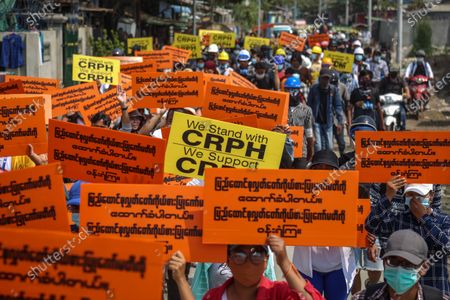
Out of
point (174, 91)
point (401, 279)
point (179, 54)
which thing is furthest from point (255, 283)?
point (179, 54)

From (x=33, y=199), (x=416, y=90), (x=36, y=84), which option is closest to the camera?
(x=33, y=199)

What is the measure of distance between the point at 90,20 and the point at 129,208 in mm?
29367

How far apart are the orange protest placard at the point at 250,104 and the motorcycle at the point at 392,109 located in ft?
27.9

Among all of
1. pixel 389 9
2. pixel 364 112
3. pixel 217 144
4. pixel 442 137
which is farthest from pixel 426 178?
pixel 389 9

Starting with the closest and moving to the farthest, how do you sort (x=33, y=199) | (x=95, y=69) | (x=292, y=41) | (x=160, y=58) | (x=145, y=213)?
(x=33, y=199) → (x=145, y=213) → (x=95, y=69) → (x=160, y=58) → (x=292, y=41)

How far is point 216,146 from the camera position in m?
6.36

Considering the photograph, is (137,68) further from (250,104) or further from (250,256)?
(250,256)

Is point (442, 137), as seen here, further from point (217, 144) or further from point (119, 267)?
point (119, 267)

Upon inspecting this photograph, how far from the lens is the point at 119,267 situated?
3846 mm

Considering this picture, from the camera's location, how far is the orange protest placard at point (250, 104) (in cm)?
930

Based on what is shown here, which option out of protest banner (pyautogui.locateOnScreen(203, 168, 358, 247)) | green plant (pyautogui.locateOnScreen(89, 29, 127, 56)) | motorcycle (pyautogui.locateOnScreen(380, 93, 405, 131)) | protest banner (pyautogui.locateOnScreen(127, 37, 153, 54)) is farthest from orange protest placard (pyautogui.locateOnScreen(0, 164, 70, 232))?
green plant (pyautogui.locateOnScreen(89, 29, 127, 56))

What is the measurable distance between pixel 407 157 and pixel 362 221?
0.55m

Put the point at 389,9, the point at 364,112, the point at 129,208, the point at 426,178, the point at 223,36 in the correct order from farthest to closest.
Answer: the point at 389,9 < the point at 223,36 < the point at 364,112 < the point at 426,178 < the point at 129,208

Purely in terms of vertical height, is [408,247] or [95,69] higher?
[408,247]
